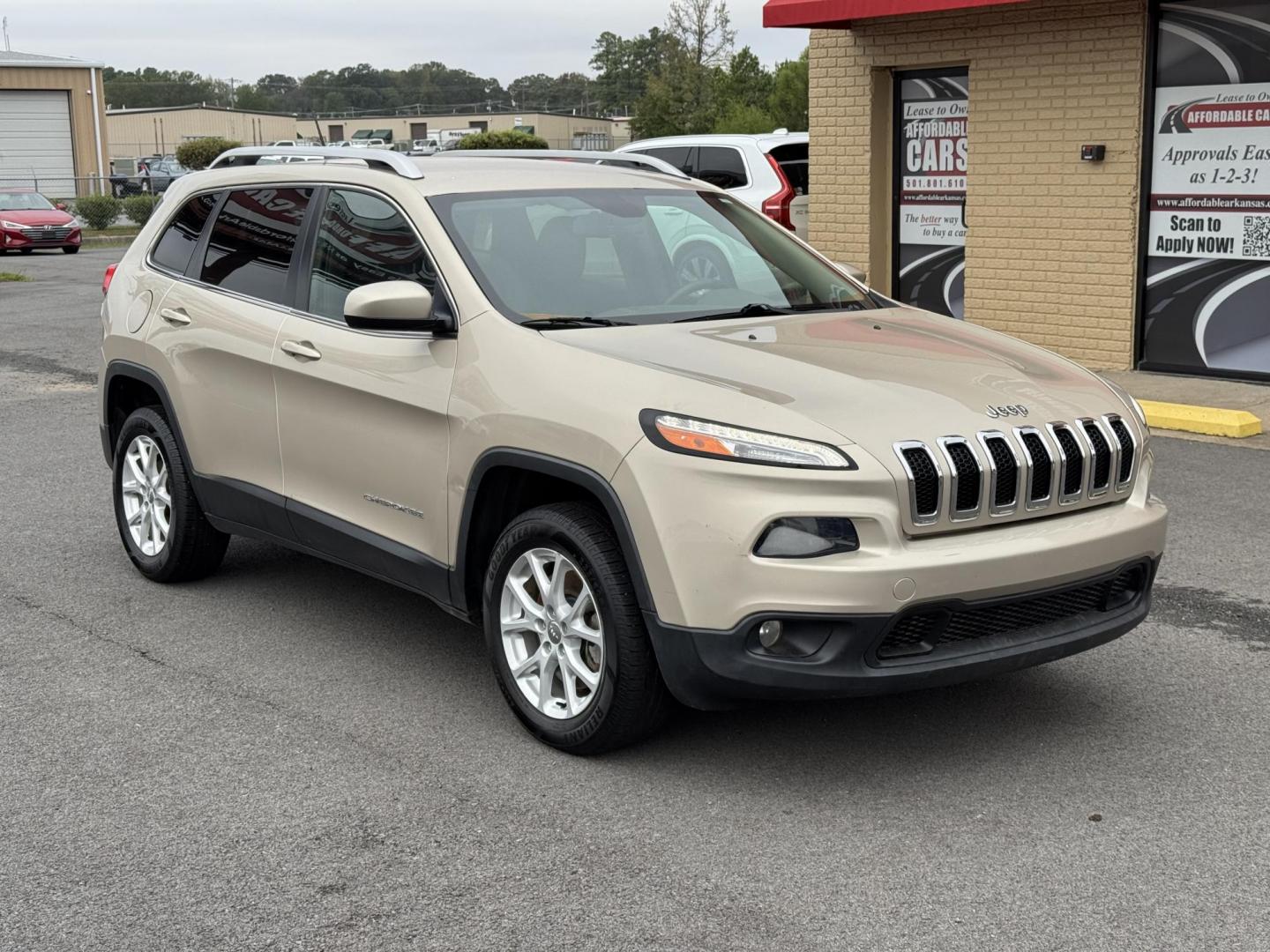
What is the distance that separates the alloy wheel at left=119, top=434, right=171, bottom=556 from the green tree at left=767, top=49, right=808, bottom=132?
41147 mm

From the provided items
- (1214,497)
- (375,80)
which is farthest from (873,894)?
(375,80)

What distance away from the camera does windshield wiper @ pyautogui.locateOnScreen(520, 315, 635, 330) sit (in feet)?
15.8

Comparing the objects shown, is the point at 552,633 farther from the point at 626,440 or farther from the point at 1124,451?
the point at 1124,451

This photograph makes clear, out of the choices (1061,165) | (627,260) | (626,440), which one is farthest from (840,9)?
(626,440)

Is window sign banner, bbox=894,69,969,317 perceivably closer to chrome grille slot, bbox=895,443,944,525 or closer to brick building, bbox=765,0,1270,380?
brick building, bbox=765,0,1270,380

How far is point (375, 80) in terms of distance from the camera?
146m

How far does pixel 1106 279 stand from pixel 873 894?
31.4 feet

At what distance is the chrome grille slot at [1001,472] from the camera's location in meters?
4.17

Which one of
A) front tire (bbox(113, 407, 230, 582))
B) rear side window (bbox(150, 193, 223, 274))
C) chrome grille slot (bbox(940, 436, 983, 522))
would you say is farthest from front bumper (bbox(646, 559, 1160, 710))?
rear side window (bbox(150, 193, 223, 274))

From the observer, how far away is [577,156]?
6.11 metres

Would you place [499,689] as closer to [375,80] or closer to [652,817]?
[652,817]

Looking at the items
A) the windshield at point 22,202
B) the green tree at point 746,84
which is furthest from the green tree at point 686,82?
the windshield at point 22,202

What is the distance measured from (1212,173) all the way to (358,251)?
8373 millimetres

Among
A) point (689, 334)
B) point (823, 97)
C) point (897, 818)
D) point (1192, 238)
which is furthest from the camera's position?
point (823, 97)
